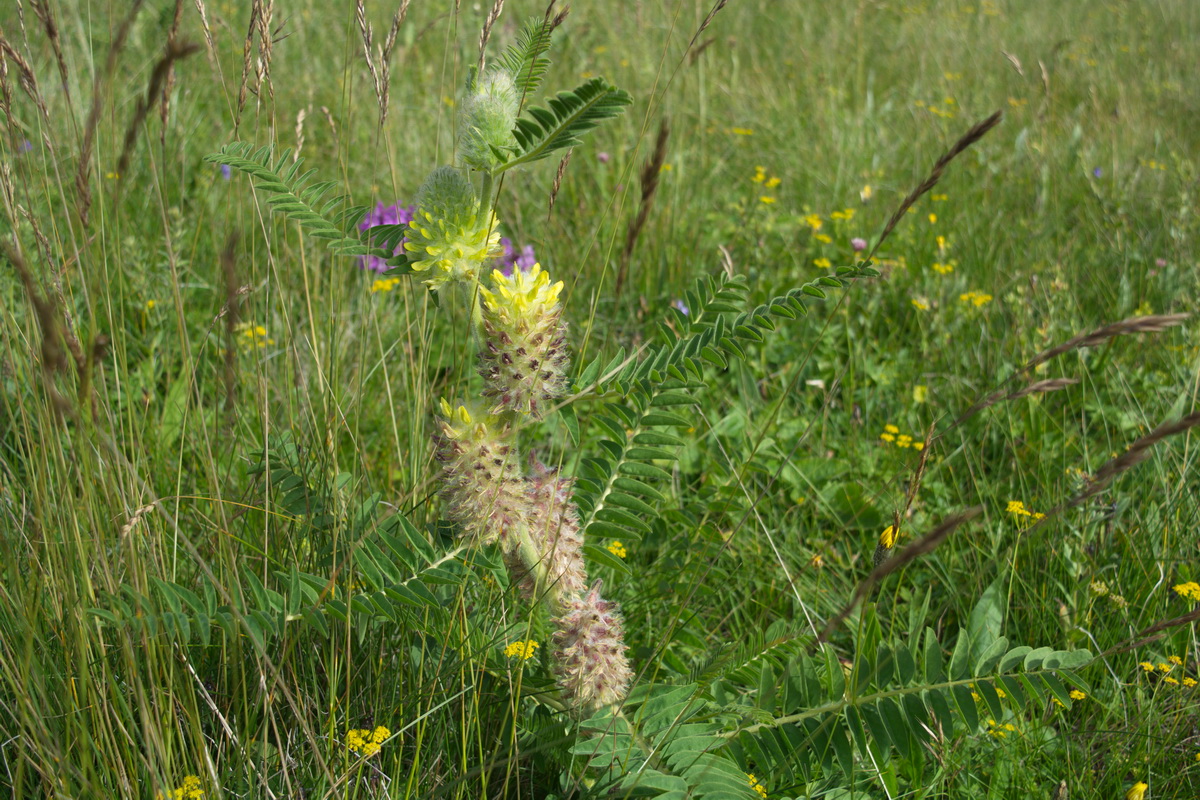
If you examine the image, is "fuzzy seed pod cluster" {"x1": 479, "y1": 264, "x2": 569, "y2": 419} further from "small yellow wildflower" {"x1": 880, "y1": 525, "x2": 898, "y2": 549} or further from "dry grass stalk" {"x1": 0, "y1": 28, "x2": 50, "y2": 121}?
"dry grass stalk" {"x1": 0, "y1": 28, "x2": 50, "y2": 121}

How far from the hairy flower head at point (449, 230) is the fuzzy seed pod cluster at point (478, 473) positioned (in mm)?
174

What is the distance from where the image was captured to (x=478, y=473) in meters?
1.08

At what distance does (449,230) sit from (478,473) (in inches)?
11.9

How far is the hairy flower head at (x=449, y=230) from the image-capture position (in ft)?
3.31

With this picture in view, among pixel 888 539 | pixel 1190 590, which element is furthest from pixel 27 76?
pixel 1190 590

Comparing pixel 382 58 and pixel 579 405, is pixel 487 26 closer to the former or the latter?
pixel 382 58

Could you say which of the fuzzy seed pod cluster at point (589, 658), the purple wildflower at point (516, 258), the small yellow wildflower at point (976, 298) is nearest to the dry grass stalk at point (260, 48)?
the fuzzy seed pod cluster at point (589, 658)

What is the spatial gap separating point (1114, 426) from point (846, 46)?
345 cm

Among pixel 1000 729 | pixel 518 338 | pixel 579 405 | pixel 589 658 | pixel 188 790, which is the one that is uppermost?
pixel 518 338

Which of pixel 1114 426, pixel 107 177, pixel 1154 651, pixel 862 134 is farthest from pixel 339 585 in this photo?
pixel 862 134

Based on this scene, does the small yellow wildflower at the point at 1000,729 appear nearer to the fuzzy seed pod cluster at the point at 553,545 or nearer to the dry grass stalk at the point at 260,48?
the fuzzy seed pod cluster at the point at 553,545

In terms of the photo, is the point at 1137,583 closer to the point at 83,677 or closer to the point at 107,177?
the point at 83,677

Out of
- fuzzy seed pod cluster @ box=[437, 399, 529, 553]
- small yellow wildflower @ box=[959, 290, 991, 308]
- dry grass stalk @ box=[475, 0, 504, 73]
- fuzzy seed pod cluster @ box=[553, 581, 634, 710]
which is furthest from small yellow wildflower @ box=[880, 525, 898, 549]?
small yellow wildflower @ box=[959, 290, 991, 308]

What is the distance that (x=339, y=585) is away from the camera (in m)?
1.21
